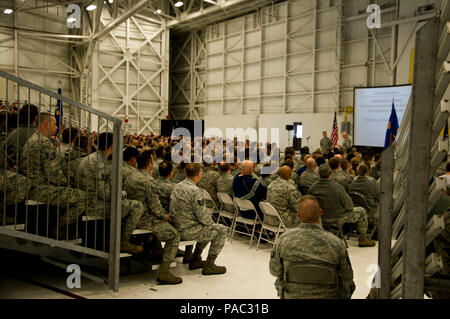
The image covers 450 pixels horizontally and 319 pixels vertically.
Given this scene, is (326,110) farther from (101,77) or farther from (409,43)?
(101,77)

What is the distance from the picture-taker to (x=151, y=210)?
4676mm

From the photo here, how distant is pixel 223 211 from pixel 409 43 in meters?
11.8

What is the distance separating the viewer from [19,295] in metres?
4.14

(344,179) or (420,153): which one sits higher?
(420,153)

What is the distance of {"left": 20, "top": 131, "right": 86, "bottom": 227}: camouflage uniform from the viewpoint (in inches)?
159

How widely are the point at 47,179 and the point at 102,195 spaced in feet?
1.88

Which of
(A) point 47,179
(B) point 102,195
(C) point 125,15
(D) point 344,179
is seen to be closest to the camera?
(A) point 47,179

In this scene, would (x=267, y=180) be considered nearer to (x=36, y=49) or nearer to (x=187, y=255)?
(x=187, y=255)

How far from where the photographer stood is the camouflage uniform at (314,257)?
2.88 m

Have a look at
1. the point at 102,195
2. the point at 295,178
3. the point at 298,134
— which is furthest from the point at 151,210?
the point at 298,134

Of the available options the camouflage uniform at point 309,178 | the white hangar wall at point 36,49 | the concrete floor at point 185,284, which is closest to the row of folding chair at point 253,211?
the concrete floor at point 185,284

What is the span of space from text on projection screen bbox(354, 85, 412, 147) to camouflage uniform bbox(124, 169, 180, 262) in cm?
1111

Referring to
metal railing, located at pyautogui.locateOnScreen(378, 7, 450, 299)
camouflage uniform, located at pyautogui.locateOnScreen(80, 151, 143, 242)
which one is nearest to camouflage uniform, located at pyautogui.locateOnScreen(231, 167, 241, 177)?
camouflage uniform, located at pyautogui.locateOnScreen(80, 151, 143, 242)

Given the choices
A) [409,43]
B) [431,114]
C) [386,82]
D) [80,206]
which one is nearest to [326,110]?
[386,82]
